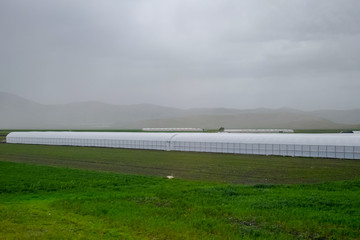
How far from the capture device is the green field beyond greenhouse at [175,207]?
10.2 metres

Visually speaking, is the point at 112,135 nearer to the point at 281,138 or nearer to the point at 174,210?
the point at 281,138

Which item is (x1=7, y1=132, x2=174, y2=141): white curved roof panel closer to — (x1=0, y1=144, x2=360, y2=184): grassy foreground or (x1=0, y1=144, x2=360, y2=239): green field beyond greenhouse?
(x1=0, y1=144, x2=360, y2=184): grassy foreground

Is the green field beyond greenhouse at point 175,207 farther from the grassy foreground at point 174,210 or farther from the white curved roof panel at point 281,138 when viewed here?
the white curved roof panel at point 281,138

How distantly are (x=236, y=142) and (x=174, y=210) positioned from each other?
24748mm

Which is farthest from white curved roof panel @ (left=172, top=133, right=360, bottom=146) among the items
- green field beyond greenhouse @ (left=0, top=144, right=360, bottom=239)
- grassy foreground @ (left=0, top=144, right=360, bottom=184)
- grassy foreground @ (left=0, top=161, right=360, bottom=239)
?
grassy foreground @ (left=0, top=161, right=360, bottom=239)

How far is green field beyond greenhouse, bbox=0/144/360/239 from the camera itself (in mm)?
10211

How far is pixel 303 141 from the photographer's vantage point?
108ft

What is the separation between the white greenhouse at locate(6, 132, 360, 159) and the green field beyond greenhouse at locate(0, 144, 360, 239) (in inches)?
349

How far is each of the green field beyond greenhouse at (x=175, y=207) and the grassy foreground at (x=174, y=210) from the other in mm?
28

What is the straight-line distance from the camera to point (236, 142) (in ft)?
120

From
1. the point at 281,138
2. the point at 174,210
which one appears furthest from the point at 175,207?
the point at 281,138

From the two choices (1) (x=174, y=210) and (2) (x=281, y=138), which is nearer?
(1) (x=174, y=210)

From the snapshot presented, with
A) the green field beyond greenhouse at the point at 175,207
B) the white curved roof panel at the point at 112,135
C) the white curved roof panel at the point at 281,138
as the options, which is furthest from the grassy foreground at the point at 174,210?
the white curved roof panel at the point at 112,135

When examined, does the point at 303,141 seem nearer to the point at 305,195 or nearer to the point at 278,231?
the point at 305,195
